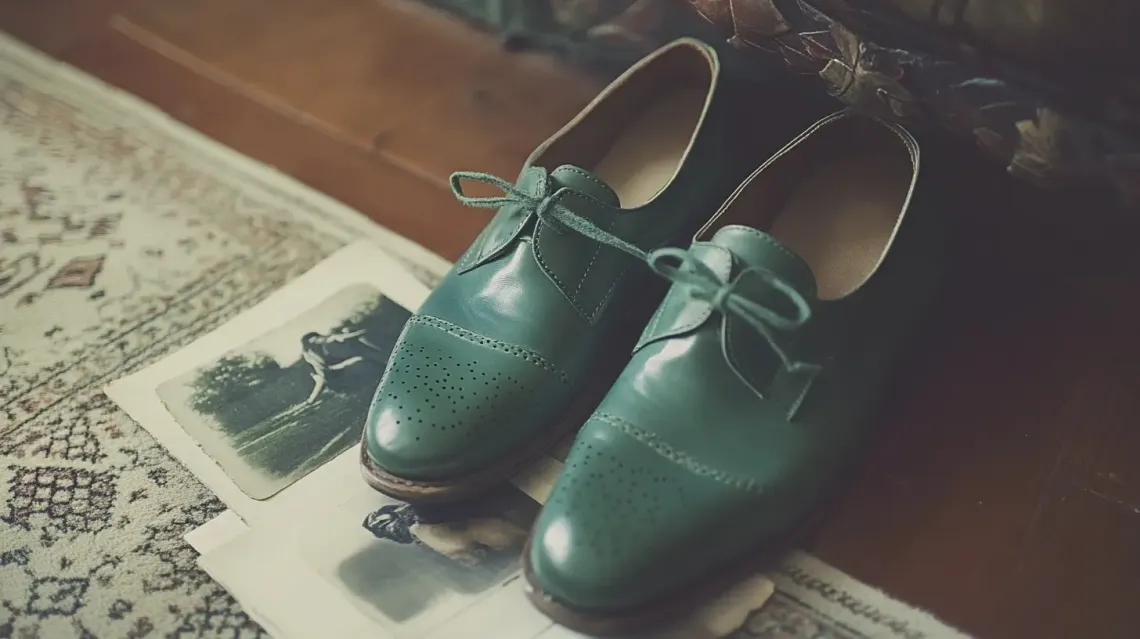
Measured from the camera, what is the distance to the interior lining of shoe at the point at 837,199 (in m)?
0.73

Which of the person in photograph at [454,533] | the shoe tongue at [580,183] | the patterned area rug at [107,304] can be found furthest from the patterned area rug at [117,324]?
the shoe tongue at [580,183]

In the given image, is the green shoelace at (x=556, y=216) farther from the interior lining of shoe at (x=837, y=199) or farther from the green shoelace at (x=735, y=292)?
the interior lining of shoe at (x=837, y=199)

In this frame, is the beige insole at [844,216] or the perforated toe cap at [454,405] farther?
the beige insole at [844,216]

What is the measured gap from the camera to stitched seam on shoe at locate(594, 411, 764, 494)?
0.58 metres

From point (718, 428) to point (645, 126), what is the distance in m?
0.33

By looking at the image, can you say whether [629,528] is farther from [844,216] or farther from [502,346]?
[844,216]

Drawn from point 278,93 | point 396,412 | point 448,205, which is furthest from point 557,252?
point 278,93

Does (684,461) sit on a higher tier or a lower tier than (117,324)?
higher

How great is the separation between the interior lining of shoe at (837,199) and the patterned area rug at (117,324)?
0.24m

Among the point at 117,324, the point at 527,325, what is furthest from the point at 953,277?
the point at 117,324

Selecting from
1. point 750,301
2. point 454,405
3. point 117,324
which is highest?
point 750,301

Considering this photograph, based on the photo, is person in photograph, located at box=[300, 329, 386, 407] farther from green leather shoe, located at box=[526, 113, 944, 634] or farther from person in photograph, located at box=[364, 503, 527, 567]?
green leather shoe, located at box=[526, 113, 944, 634]

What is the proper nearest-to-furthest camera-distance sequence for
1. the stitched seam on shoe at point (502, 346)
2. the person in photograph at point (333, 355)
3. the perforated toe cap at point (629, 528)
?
the perforated toe cap at point (629, 528), the stitched seam on shoe at point (502, 346), the person in photograph at point (333, 355)

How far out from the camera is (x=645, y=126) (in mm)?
823
